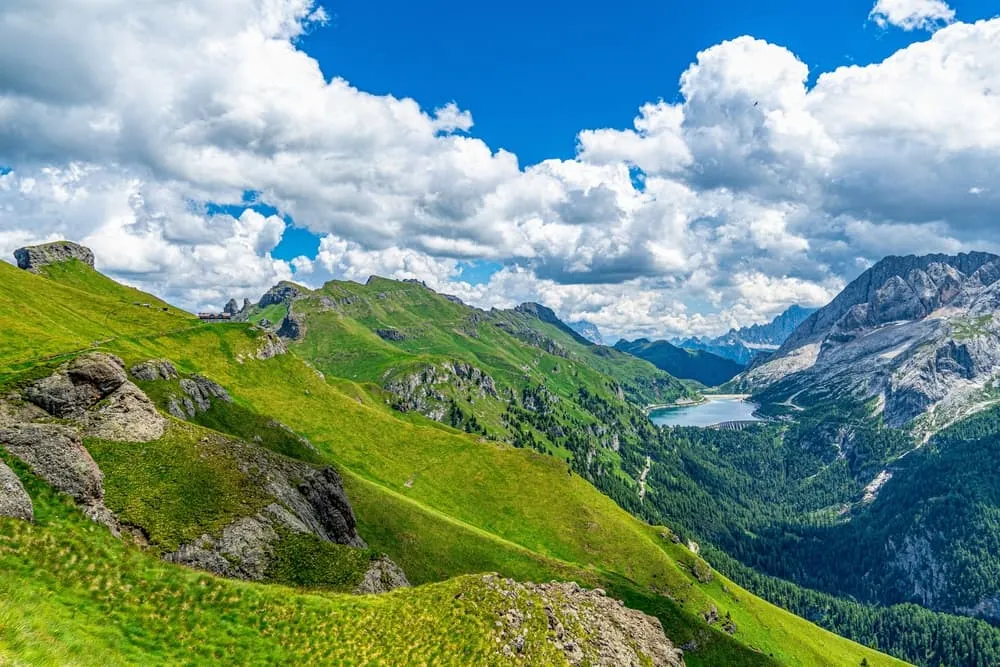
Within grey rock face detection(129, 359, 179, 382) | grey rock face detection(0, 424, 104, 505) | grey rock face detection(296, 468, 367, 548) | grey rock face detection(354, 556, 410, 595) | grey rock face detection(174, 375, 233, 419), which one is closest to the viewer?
grey rock face detection(0, 424, 104, 505)

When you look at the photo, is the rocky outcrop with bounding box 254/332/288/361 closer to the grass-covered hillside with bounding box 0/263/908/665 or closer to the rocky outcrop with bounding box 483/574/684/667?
the grass-covered hillside with bounding box 0/263/908/665

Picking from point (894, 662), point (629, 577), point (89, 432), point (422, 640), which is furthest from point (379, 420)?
point (894, 662)

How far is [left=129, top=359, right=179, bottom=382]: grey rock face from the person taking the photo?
313ft

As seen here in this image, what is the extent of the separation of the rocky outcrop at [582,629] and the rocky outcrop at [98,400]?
47.0m

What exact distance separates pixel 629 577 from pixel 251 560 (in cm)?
11509

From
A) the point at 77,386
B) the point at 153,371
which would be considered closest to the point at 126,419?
the point at 77,386

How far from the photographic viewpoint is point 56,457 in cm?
4006

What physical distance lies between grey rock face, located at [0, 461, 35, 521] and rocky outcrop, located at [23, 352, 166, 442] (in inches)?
1034

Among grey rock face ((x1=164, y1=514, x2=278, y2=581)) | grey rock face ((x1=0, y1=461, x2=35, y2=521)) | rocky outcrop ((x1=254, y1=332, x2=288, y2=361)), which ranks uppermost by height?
rocky outcrop ((x1=254, y1=332, x2=288, y2=361))

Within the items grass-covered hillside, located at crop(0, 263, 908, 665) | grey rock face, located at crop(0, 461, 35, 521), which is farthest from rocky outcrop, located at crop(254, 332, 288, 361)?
grey rock face, located at crop(0, 461, 35, 521)

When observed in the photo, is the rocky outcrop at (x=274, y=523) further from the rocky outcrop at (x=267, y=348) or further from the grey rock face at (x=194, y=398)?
the rocky outcrop at (x=267, y=348)

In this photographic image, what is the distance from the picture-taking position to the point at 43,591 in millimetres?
27406

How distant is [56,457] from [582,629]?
45.5 meters

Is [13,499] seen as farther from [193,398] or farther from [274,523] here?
[193,398]
